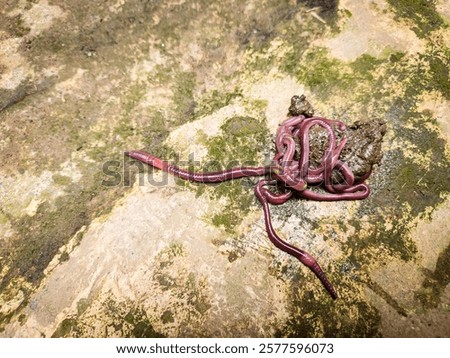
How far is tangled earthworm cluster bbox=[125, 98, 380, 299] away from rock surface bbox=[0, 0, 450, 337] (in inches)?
6.7

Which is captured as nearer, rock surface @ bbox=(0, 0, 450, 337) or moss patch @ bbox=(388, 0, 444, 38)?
rock surface @ bbox=(0, 0, 450, 337)

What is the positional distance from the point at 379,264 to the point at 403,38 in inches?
158

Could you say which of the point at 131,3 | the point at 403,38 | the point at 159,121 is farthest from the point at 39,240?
the point at 403,38

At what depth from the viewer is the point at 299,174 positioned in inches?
196

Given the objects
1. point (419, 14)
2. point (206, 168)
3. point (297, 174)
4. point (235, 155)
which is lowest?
point (206, 168)

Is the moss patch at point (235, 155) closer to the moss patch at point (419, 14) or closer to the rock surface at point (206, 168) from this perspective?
the rock surface at point (206, 168)

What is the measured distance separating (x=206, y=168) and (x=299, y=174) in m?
1.52

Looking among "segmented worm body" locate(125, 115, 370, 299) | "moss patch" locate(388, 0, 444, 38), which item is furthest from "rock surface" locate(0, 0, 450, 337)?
"segmented worm body" locate(125, 115, 370, 299)

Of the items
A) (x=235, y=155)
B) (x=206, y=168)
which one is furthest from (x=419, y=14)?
(x=206, y=168)

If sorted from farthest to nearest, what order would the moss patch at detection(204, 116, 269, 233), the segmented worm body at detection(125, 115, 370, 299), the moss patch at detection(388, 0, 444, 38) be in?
the moss patch at detection(388, 0, 444, 38), the moss patch at detection(204, 116, 269, 233), the segmented worm body at detection(125, 115, 370, 299)

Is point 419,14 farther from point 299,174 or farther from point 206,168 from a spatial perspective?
point 206,168

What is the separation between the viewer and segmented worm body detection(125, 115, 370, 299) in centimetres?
482

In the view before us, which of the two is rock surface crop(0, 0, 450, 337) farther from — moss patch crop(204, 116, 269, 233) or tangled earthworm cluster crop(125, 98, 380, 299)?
tangled earthworm cluster crop(125, 98, 380, 299)

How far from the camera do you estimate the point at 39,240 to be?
4902 millimetres
